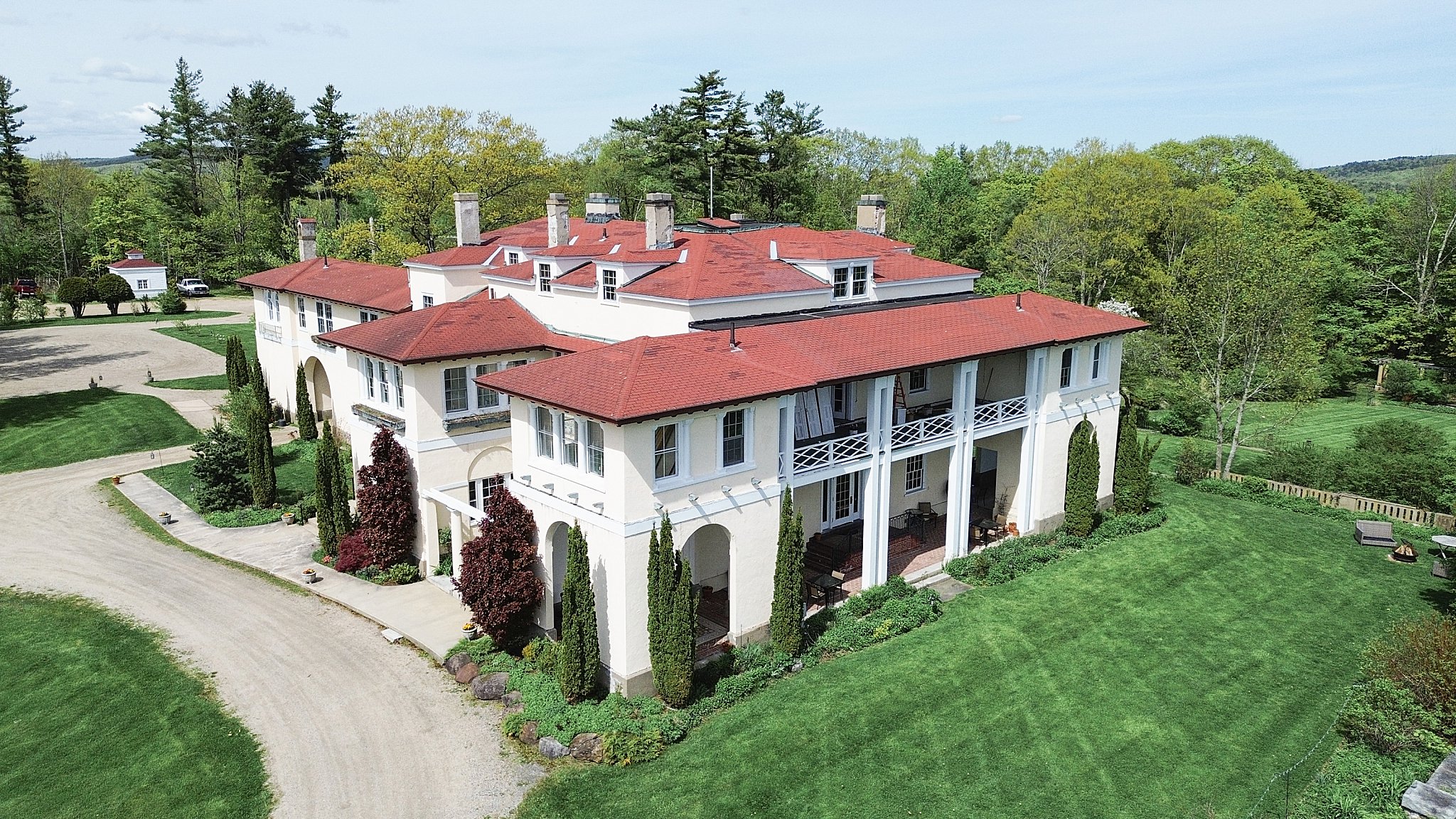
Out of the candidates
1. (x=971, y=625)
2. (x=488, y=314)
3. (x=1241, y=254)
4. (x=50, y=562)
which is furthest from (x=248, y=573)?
(x=1241, y=254)

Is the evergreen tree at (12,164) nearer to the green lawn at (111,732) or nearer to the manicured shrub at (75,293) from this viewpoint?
the manicured shrub at (75,293)

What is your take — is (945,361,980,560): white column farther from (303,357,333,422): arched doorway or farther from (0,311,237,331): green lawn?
(0,311,237,331): green lawn

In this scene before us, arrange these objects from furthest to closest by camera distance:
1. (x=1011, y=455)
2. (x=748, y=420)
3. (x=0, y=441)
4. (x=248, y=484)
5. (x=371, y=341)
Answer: (x=0, y=441), (x=248, y=484), (x=1011, y=455), (x=371, y=341), (x=748, y=420)

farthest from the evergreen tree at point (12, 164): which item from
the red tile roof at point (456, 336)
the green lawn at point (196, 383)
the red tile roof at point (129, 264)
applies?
the red tile roof at point (456, 336)

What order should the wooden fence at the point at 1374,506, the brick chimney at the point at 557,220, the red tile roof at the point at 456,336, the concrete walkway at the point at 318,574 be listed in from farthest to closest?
the brick chimney at the point at 557,220
the wooden fence at the point at 1374,506
the red tile roof at the point at 456,336
the concrete walkway at the point at 318,574

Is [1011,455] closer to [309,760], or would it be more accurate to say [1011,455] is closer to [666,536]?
[666,536]

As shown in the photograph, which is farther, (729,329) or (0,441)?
(0,441)

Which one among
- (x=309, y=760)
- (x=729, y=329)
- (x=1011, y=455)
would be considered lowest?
(x=309, y=760)
